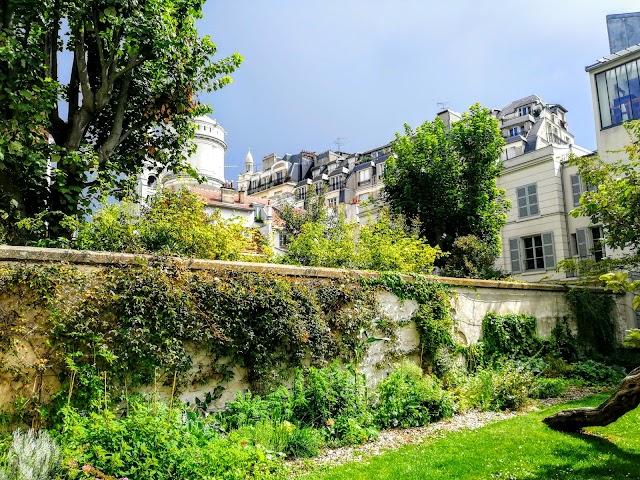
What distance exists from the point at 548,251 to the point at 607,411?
1981cm

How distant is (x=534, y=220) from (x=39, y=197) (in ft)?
75.7

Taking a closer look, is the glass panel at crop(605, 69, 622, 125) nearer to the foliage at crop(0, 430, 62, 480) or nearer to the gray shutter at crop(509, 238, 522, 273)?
the gray shutter at crop(509, 238, 522, 273)

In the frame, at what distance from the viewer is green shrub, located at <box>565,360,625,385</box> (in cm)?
1091

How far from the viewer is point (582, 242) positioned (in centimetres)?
2330

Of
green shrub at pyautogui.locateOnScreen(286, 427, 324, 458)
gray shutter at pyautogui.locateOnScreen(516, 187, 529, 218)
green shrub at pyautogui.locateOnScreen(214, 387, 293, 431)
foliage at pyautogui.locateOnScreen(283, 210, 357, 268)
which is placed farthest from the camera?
gray shutter at pyautogui.locateOnScreen(516, 187, 529, 218)

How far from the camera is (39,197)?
8.42 m

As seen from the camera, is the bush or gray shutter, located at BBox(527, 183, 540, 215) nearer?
the bush

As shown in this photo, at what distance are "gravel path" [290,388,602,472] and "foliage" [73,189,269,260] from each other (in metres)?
3.61

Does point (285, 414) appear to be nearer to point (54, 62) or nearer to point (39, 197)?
point (39, 197)

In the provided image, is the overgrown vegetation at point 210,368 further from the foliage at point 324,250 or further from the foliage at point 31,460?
the foliage at point 324,250

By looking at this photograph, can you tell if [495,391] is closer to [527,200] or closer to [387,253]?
[387,253]

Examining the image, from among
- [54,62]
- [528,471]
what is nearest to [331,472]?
[528,471]

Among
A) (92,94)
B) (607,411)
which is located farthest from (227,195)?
(607,411)

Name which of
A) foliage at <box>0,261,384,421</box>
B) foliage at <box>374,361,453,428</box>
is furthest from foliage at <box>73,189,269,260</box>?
foliage at <box>374,361,453,428</box>
